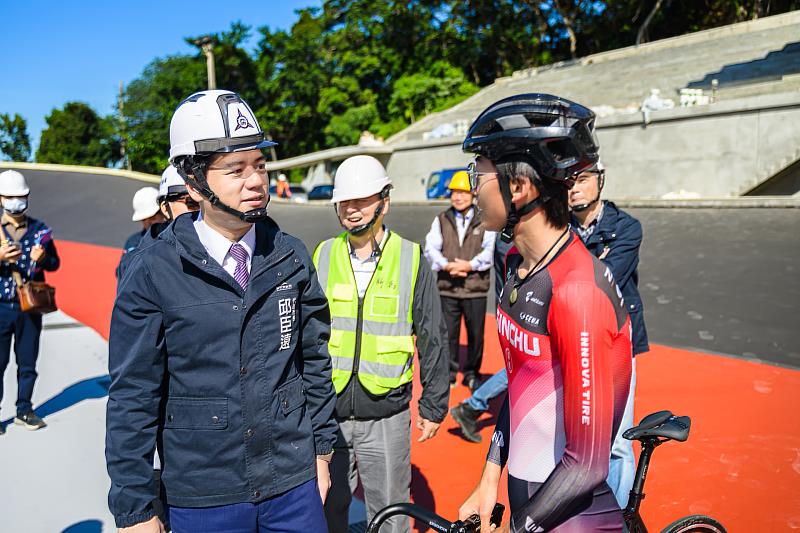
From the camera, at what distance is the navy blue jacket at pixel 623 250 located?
3.73m

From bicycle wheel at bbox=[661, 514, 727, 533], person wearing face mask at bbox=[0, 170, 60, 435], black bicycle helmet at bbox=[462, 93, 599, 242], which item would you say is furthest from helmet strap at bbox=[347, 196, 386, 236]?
person wearing face mask at bbox=[0, 170, 60, 435]

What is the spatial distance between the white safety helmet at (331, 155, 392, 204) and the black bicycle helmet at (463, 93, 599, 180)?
163cm

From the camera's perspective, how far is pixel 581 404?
1.64m

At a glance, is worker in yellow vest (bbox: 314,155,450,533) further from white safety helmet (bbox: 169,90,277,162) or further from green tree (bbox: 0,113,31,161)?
green tree (bbox: 0,113,31,161)

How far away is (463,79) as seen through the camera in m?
41.8

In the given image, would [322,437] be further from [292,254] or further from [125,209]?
[125,209]

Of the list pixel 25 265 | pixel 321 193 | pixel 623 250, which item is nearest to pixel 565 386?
pixel 623 250

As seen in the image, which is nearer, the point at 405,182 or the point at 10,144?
the point at 405,182

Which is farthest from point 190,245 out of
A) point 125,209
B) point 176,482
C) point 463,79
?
point 463,79

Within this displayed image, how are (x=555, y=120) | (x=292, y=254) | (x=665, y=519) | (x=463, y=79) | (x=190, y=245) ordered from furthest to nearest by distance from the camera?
(x=463, y=79), (x=665, y=519), (x=292, y=254), (x=190, y=245), (x=555, y=120)

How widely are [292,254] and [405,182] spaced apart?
26.7m

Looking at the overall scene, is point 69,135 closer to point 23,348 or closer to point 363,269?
point 23,348

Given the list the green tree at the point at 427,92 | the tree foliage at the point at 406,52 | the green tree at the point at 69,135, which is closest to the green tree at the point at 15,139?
the green tree at the point at 69,135

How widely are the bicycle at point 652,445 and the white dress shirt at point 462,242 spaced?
3.96 m
